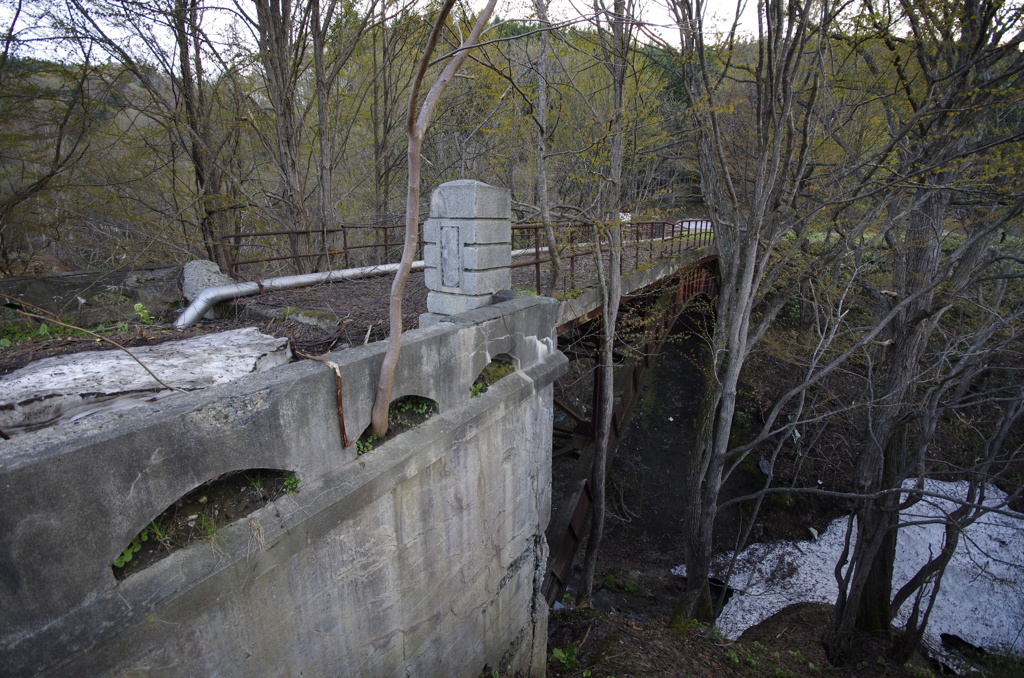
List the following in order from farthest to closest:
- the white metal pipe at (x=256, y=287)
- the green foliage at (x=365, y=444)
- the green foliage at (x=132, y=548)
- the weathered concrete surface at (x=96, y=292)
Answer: the white metal pipe at (x=256, y=287), the weathered concrete surface at (x=96, y=292), the green foliage at (x=365, y=444), the green foliage at (x=132, y=548)

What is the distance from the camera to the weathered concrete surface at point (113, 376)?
2.56m

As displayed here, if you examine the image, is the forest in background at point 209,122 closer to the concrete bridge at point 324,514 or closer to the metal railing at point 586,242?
the metal railing at point 586,242

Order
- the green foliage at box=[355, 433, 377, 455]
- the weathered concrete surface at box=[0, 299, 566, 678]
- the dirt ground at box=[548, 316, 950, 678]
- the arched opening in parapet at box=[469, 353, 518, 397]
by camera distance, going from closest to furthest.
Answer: the weathered concrete surface at box=[0, 299, 566, 678]
the green foliage at box=[355, 433, 377, 455]
the arched opening in parapet at box=[469, 353, 518, 397]
the dirt ground at box=[548, 316, 950, 678]

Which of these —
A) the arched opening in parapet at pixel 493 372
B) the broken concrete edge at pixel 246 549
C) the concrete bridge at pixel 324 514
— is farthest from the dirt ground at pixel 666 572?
the broken concrete edge at pixel 246 549

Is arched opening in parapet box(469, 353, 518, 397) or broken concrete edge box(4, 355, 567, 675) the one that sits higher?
arched opening in parapet box(469, 353, 518, 397)

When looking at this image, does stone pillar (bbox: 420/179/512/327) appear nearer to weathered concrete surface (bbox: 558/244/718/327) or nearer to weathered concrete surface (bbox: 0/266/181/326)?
weathered concrete surface (bbox: 558/244/718/327)

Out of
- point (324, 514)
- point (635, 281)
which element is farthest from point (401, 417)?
point (635, 281)

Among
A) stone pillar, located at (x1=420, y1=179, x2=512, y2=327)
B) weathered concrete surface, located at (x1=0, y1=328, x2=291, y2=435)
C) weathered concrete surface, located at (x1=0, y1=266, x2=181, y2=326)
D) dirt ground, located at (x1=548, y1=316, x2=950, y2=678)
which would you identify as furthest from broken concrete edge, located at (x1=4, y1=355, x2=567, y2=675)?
dirt ground, located at (x1=548, y1=316, x2=950, y2=678)

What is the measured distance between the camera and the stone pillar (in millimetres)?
4543

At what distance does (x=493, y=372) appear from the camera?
15.3 ft

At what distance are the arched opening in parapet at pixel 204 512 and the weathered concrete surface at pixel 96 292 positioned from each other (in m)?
3.81

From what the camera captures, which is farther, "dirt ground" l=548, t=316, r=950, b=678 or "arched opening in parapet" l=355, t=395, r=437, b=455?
"dirt ground" l=548, t=316, r=950, b=678

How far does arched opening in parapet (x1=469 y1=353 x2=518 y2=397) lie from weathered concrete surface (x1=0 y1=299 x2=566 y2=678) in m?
0.07

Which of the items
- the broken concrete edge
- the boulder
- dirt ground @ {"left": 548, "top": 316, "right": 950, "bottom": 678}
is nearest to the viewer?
the broken concrete edge
